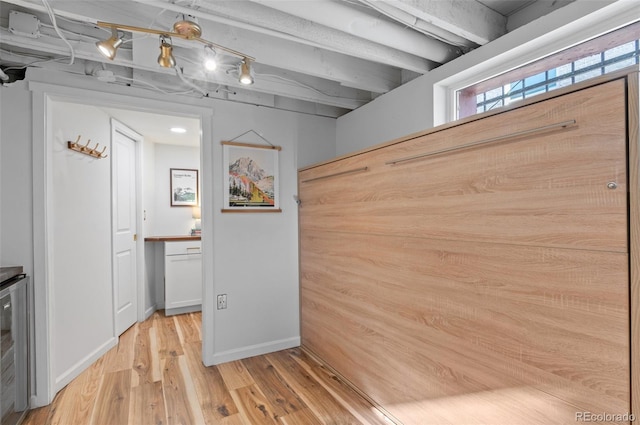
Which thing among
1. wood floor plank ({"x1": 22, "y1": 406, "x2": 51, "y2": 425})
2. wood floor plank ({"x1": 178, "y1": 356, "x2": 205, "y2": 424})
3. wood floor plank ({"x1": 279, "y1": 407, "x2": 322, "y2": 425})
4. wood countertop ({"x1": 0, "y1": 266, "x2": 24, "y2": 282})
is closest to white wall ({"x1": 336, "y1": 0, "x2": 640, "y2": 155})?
wood floor plank ({"x1": 279, "y1": 407, "x2": 322, "y2": 425})

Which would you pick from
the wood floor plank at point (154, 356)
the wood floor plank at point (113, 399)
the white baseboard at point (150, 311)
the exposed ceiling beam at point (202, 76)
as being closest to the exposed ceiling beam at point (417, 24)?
the exposed ceiling beam at point (202, 76)

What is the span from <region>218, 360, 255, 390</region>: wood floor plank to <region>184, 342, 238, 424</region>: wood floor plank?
37mm

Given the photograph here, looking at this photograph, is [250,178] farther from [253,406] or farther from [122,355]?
[122,355]

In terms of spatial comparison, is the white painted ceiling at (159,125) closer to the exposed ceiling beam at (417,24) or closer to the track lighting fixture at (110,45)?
the track lighting fixture at (110,45)

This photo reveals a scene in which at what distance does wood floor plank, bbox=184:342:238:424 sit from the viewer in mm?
1948

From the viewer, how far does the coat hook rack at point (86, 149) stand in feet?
7.82

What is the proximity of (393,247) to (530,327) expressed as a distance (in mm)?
754

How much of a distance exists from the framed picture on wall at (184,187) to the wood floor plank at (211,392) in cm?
213

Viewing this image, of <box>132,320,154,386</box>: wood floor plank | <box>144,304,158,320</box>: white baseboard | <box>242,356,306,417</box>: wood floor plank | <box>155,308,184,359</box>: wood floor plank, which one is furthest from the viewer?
<box>144,304,158,320</box>: white baseboard

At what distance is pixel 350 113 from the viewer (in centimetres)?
294

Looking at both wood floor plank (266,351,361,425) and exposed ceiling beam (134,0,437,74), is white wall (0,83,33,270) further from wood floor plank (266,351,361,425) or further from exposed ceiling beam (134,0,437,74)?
wood floor plank (266,351,361,425)

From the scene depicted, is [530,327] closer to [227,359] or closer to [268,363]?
[268,363]

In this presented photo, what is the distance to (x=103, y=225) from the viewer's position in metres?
2.86

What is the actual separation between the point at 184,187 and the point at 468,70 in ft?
12.0
